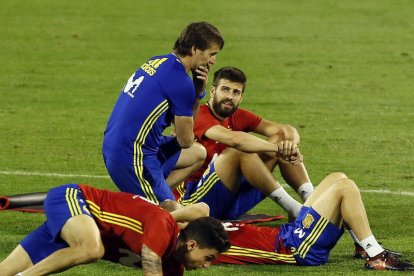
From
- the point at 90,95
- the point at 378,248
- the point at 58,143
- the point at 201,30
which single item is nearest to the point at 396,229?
the point at 378,248

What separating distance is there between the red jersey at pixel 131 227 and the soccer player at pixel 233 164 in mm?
2625

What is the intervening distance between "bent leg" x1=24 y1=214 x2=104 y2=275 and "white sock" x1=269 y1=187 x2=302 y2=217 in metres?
3.46

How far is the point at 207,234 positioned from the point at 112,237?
0.81m

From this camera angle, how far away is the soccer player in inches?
523

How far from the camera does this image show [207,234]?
33.4ft

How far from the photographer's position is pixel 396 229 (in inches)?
547

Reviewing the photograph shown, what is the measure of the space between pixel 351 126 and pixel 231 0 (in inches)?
518

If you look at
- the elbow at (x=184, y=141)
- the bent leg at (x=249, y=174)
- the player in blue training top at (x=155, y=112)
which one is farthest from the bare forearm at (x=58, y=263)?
the bent leg at (x=249, y=174)

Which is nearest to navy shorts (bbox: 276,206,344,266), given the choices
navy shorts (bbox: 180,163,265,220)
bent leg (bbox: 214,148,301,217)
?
bent leg (bbox: 214,148,301,217)

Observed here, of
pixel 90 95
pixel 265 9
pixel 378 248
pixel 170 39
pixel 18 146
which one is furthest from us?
pixel 265 9

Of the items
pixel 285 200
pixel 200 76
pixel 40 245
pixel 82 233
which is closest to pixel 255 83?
pixel 285 200

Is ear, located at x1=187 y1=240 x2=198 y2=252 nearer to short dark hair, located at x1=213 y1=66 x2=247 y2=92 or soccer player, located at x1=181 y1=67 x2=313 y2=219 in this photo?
soccer player, located at x1=181 y1=67 x2=313 y2=219

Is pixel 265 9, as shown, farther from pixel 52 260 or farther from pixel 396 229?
pixel 52 260

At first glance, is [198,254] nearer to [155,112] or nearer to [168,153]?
[155,112]
